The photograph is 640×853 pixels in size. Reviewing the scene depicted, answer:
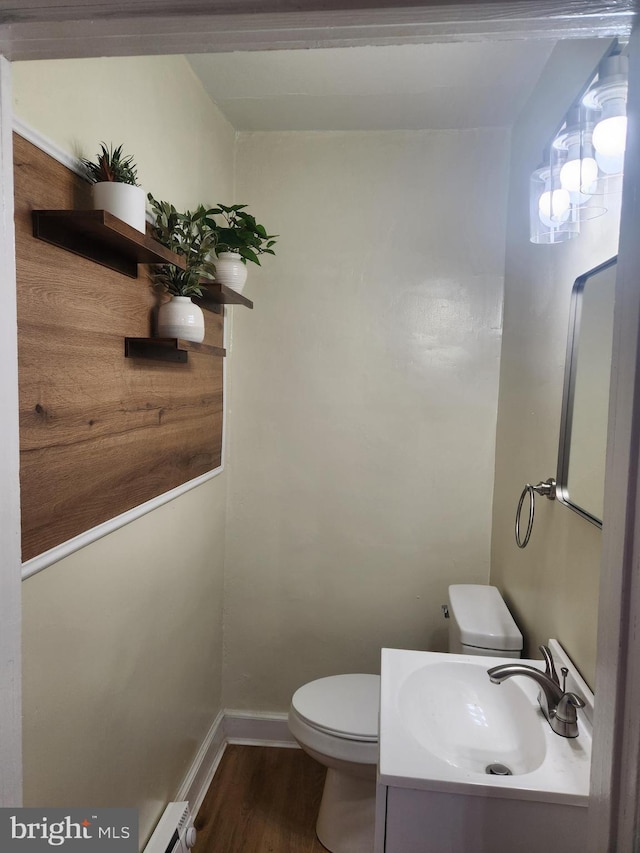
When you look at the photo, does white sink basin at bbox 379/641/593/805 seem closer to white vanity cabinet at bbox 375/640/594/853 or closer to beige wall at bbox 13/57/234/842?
white vanity cabinet at bbox 375/640/594/853

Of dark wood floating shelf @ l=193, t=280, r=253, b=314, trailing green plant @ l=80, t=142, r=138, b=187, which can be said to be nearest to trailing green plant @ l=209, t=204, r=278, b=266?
dark wood floating shelf @ l=193, t=280, r=253, b=314

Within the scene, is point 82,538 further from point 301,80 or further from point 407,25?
point 301,80

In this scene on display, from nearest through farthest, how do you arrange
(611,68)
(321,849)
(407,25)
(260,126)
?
1. (407,25)
2. (611,68)
3. (321,849)
4. (260,126)

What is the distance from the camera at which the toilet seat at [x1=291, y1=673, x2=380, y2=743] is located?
1.80 m

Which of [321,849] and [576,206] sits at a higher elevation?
[576,206]

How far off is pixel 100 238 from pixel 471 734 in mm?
1420

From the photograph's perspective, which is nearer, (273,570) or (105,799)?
(105,799)

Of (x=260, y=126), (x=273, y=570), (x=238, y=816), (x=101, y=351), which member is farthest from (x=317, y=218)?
(x=238, y=816)

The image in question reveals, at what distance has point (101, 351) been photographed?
1.24 meters

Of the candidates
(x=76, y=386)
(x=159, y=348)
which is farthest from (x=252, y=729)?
(x=76, y=386)

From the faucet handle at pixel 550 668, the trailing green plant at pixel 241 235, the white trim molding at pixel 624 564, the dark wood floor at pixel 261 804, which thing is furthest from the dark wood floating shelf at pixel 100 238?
the dark wood floor at pixel 261 804

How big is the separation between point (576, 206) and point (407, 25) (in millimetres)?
877

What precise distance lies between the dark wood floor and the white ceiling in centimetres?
252

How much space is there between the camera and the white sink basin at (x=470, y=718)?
4.17ft
